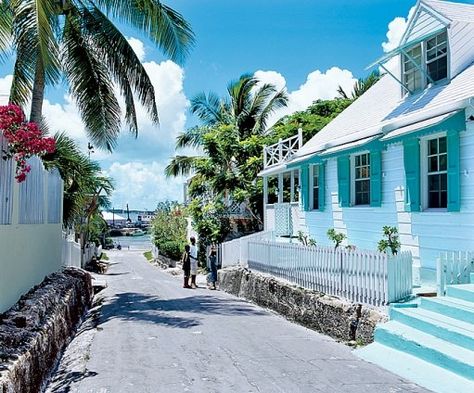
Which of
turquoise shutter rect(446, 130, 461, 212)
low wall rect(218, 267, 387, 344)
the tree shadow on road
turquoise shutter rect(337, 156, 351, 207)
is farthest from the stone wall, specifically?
turquoise shutter rect(337, 156, 351, 207)

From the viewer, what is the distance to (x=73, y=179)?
17.8 metres

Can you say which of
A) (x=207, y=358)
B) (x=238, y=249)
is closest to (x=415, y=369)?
(x=207, y=358)

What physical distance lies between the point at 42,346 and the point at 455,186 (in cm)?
771

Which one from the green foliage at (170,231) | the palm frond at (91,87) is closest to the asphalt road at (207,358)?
the palm frond at (91,87)

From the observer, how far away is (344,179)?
1379cm

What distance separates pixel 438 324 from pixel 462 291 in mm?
937

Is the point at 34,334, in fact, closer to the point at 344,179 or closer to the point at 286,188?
the point at 344,179

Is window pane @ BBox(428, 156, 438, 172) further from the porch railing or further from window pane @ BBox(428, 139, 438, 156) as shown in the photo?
the porch railing

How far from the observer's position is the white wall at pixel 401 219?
364 inches

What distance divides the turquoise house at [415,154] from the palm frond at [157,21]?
509 cm

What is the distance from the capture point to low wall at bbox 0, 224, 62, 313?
715 centimetres

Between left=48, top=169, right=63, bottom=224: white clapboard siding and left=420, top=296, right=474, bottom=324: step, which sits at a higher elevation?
left=48, top=169, right=63, bottom=224: white clapboard siding

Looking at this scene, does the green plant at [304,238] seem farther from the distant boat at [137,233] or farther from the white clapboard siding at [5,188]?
the distant boat at [137,233]

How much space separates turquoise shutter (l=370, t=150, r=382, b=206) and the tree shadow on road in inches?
160
